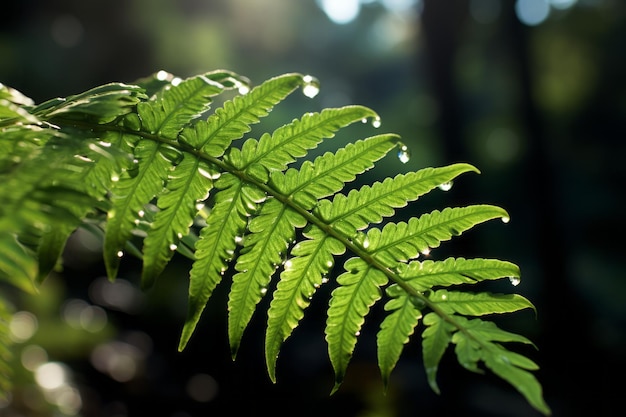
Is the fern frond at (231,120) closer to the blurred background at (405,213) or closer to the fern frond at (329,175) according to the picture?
the fern frond at (329,175)

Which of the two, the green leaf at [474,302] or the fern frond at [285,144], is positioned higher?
the fern frond at [285,144]

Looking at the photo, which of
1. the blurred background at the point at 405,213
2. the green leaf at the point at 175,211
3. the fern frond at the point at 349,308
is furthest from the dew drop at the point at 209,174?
the blurred background at the point at 405,213

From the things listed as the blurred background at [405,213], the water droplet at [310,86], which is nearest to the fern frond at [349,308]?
the water droplet at [310,86]

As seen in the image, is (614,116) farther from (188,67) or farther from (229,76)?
(229,76)

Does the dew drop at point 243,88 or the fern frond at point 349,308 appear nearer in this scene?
the fern frond at point 349,308

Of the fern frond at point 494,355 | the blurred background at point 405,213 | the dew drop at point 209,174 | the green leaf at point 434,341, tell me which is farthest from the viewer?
the blurred background at point 405,213

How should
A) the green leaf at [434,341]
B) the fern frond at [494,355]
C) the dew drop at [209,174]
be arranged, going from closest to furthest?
the fern frond at [494,355] → the green leaf at [434,341] → the dew drop at [209,174]

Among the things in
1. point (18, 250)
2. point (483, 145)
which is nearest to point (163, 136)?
point (18, 250)

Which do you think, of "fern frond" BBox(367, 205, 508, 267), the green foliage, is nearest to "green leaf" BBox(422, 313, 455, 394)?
the green foliage
